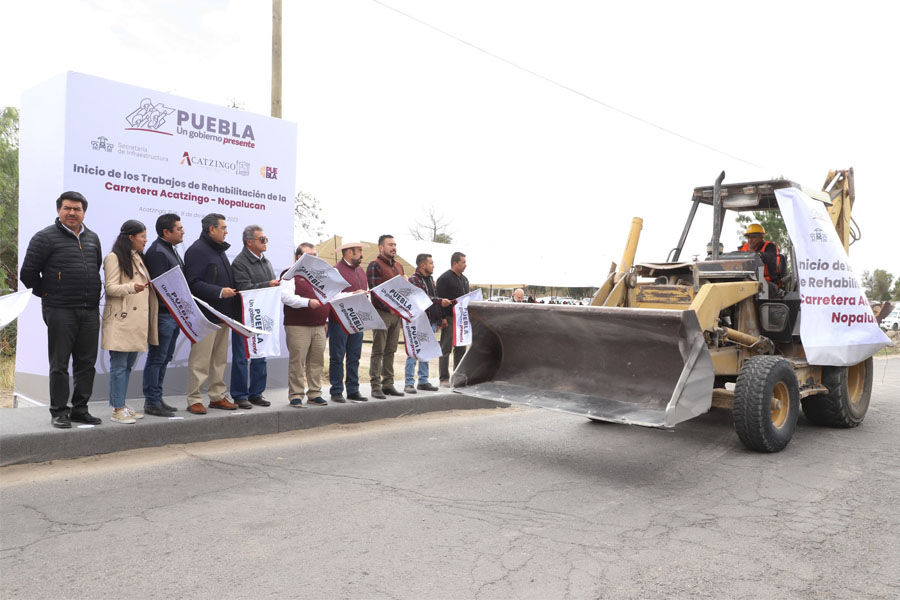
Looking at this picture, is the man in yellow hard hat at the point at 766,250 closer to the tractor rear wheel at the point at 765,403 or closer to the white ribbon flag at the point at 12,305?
the tractor rear wheel at the point at 765,403

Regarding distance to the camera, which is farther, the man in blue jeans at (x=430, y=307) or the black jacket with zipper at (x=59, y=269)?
the man in blue jeans at (x=430, y=307)

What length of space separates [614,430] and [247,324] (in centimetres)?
405

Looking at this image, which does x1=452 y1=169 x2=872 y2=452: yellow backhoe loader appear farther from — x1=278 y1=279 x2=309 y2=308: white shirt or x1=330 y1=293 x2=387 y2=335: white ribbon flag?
x1=278 y1=279 x2=309 y2=308: white shirt

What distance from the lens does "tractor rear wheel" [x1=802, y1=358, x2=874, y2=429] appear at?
23.0 feet

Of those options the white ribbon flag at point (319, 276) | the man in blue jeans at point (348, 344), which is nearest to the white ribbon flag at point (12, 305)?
the white ribbon flag at point (319, 276)

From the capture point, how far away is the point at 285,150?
27.8 ft

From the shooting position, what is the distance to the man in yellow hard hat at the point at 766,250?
23.1 feet

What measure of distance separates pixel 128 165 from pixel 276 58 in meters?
4.93

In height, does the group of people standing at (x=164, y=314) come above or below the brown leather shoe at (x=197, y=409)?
above

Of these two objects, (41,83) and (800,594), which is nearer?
(800,594)

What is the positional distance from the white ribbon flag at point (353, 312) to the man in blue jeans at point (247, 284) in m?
→ 0.75


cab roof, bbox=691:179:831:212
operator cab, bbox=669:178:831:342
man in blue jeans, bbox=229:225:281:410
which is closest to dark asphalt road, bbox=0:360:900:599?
man in blue jeans, bbox=229:225:281:410

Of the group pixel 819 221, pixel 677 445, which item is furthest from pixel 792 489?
pixel 819 221

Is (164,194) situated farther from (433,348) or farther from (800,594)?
(800,594)
